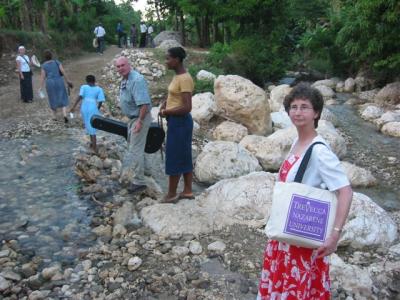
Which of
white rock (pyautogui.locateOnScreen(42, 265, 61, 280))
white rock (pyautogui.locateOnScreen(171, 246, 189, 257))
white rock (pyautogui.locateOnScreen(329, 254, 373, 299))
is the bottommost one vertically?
white rock (pyautogui.locateOnScreen(329, 254, 373, 299))

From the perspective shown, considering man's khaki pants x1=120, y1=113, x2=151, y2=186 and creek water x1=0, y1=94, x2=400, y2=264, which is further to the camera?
man's khaki pants x1=120, y1=113, x2=151, y2=186

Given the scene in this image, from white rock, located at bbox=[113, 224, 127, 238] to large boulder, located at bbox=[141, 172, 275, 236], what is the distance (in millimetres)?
269

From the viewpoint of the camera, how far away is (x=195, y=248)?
434cm

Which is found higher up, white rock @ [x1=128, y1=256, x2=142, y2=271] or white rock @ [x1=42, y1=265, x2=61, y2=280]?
white rock @ [x1=42, y1=265, x2=61, y2=280]

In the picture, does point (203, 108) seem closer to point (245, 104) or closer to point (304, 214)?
point (245, 104)

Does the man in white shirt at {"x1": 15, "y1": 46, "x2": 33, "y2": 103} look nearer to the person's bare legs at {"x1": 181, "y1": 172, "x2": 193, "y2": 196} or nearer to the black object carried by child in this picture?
the black object carried by child

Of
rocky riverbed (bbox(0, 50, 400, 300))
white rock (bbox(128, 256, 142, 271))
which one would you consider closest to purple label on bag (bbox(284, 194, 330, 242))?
rocky riverbed (bbox(0, 50, 400, 300))

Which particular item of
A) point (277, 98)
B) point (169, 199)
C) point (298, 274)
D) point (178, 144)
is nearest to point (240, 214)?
point (169, 199)

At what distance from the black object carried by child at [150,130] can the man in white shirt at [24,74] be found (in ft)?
20.6

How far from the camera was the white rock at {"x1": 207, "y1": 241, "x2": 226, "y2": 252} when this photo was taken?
437cm

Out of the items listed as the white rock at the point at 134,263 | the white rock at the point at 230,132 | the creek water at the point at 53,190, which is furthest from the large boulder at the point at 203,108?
the white rock at the point at 134,263

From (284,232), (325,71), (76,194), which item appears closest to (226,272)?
(284,232)

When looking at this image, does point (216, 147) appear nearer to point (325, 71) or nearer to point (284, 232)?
point (284, 232)

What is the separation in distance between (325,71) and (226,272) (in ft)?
68.3
